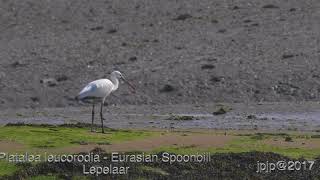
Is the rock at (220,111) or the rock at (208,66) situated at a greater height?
the rock at (208,66)

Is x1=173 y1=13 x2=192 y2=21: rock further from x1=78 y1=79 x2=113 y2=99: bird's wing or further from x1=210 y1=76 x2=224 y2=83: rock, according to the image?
x1=78 y1=79 x2=113 y2=99: bird's wing

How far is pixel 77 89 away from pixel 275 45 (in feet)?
30.7

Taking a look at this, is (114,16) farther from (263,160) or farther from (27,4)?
(263,160)

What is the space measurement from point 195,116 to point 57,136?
9938 mm

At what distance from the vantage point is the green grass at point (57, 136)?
19.2 meters

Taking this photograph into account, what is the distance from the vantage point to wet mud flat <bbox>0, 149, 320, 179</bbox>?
1571 centimetres

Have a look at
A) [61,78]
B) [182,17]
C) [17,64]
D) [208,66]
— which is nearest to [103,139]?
[61,78]

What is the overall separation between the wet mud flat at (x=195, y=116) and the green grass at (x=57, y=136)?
4.53 meters

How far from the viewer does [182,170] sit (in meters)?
16.4

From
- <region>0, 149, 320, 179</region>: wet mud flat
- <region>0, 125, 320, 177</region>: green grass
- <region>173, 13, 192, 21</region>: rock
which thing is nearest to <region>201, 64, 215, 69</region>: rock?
<region>173, 13, 192, 21</region>: rock

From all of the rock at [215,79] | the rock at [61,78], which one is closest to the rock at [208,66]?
the rock at [215,79]

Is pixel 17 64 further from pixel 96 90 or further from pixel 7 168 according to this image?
pixel 7 168

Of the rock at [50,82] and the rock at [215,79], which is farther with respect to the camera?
the rock at [50,82]

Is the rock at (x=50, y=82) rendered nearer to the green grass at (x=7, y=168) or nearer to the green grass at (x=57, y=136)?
the green grass at (x=57, y=136)
